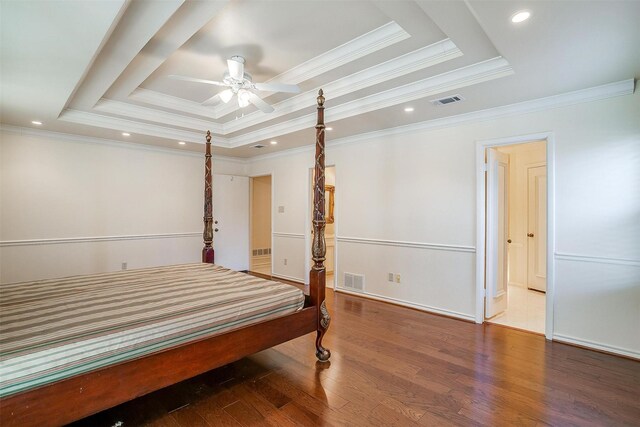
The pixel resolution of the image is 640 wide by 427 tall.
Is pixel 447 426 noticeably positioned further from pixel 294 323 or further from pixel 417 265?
pixel 417 265

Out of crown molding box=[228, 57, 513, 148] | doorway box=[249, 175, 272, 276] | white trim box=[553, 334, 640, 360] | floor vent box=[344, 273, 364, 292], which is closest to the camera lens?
crown molding box=[228, 57, 513, 148]

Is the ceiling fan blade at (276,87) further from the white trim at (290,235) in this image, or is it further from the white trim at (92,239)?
the white trim at (92,239)

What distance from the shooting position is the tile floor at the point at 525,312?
11.6 feet

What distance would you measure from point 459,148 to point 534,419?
2.73 meters

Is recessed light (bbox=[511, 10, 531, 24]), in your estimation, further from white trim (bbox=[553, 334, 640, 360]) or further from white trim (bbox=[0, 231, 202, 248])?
white trim (bbox=[0, 231, 202, 248])

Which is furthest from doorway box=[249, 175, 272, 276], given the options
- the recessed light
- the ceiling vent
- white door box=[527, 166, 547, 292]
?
the recessed light

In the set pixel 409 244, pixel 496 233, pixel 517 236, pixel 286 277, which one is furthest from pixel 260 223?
pixel 517 236

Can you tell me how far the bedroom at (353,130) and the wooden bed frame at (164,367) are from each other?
960 mm

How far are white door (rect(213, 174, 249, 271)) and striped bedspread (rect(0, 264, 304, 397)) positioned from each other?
304 cm

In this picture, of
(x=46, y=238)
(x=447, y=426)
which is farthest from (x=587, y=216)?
(x=46, y=238)

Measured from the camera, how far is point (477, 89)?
113 inches

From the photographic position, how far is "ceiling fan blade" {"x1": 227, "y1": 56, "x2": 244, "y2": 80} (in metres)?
2.72

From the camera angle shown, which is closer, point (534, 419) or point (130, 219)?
point (534, 419)

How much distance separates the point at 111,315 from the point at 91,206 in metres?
3.63
